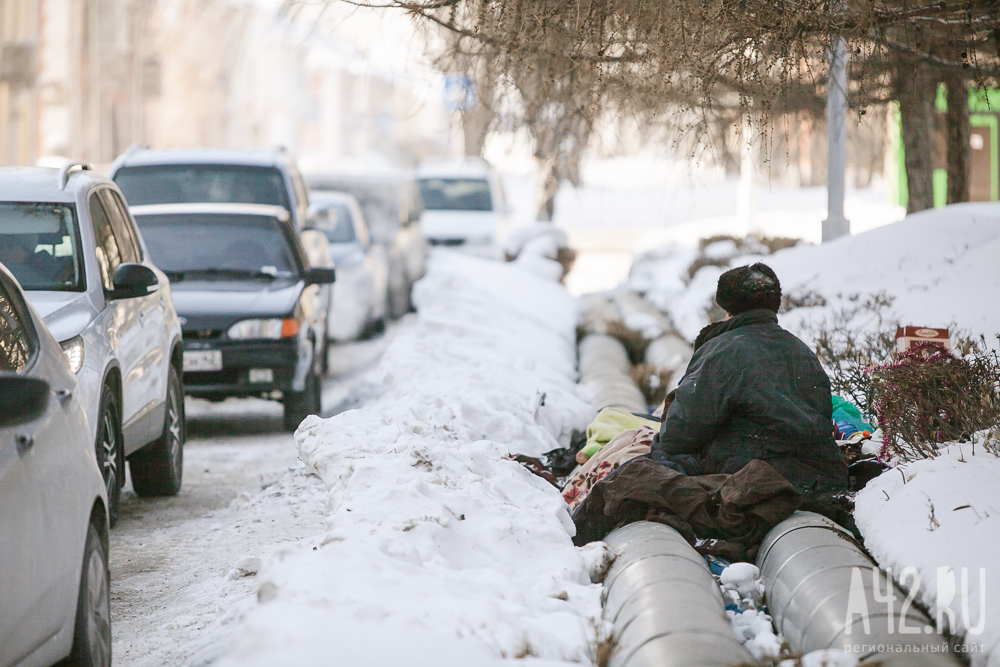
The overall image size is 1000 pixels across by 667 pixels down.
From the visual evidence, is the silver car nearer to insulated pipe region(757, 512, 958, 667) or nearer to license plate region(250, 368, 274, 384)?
insulated pipe region(757, 512, 958, 667)

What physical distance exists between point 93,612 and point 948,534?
8.95 ft

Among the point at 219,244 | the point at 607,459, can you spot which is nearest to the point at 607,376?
the point at 219,244

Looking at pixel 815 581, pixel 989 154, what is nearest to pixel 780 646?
pixel 815 581

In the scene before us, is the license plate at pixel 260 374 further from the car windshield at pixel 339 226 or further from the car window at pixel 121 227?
the car windshield at pixel 339 226

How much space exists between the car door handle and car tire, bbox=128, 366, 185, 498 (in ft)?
12.7

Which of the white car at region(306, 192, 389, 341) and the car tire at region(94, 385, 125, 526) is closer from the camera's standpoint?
the car tire at region(94, 385, 125, 526)

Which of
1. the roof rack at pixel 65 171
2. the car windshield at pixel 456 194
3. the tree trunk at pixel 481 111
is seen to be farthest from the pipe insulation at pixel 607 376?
the car windshield at pixel 456 194

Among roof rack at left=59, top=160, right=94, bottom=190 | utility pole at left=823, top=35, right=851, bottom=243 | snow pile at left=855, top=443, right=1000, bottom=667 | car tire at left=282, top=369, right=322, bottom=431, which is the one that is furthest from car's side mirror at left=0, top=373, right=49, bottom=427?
utility pole at left=823, top=35, right=851, bottom=243

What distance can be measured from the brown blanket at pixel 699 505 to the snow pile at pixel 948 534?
0.37m

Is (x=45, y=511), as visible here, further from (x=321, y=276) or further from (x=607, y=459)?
(x=321, y=276)

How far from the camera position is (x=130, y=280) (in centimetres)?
594

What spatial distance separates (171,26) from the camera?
44.0m

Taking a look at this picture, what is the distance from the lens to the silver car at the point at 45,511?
9.15ft

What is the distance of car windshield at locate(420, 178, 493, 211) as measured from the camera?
21328 millimetres
